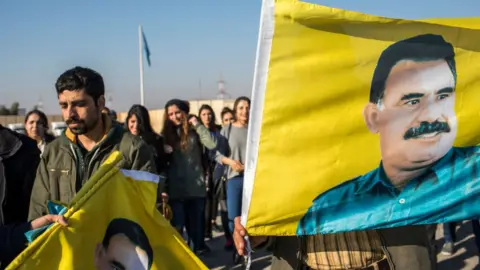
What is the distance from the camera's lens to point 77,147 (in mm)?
2584

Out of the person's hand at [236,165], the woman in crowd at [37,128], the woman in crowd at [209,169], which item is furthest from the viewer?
the woman in crowd at [209,169]

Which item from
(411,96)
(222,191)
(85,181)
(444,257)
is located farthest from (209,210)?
(411,96)

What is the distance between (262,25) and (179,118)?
144 inches

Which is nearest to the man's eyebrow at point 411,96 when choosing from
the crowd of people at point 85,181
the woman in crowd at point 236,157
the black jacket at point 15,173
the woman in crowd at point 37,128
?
the crowd of people at point 85,181

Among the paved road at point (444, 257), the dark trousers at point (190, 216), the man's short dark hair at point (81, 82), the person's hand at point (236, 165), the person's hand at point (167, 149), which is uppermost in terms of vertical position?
the man's short dark hair at point (81, 82)

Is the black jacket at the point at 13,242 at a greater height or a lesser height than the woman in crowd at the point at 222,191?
greater

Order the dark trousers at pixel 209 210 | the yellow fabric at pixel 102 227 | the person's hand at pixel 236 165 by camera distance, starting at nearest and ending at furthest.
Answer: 1. the yellow fabric at pixel 102 227
2. the person's hand at pixel 236 165
3. the dark trousers at pixel 209 210

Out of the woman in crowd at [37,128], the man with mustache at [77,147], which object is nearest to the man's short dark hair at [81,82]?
the man with mustache at [77,147]

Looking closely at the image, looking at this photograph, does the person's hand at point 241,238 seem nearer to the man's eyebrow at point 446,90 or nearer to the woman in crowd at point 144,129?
the man's eyebrow at point 446,90

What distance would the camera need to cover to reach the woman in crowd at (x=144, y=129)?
5523 millimetres

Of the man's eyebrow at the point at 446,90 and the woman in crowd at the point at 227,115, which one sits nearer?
the man's eyebrow at the point at 446,90

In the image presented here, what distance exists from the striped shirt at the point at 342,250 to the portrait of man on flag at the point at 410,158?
0.31 ft

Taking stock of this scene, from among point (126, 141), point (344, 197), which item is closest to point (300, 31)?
point (344, 197)

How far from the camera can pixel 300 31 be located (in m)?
2.24
